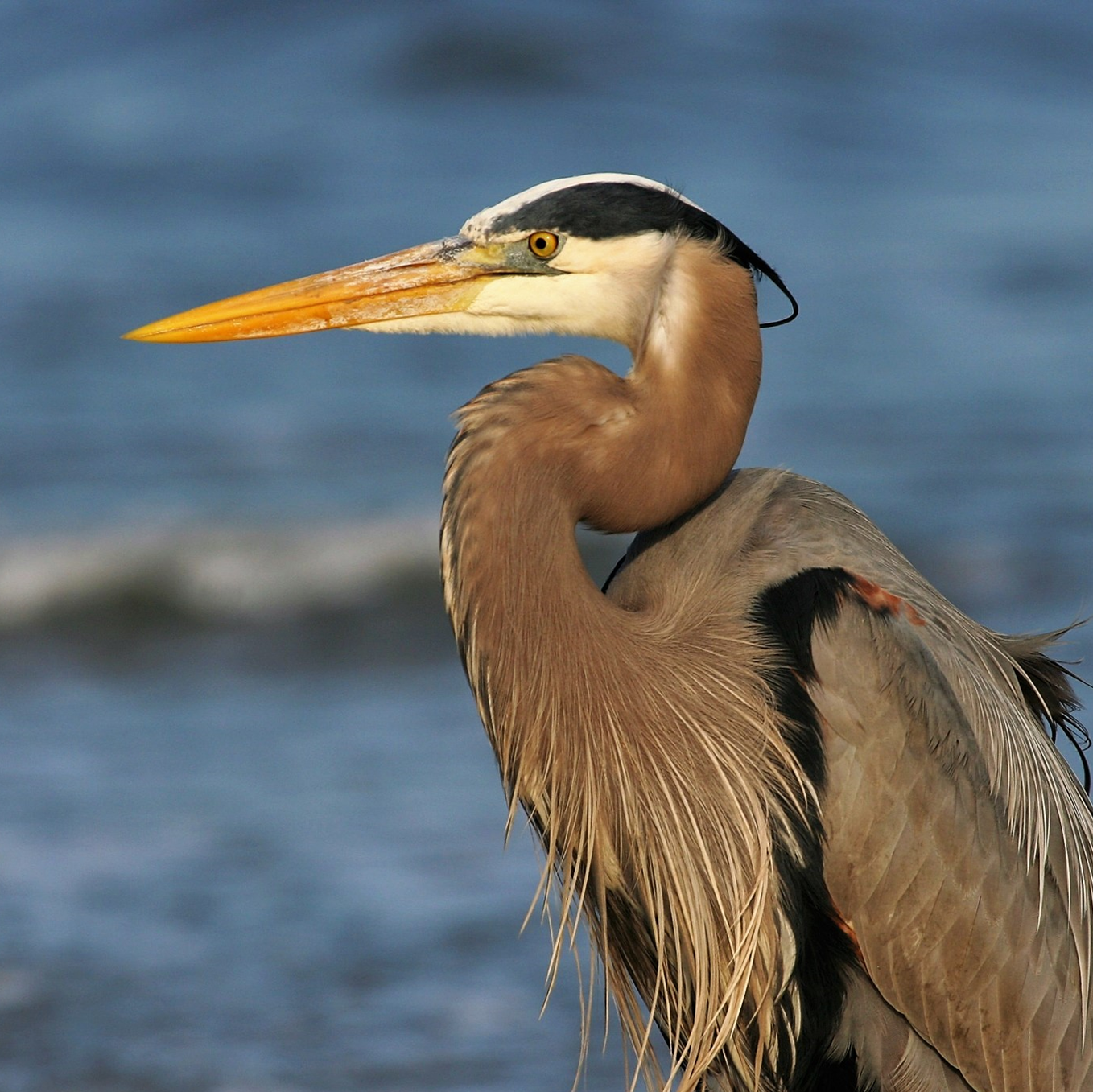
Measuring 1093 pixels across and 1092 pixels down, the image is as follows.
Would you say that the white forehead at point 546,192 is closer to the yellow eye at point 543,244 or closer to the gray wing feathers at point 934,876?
the yellow eye at point 543,244

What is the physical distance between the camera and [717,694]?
119 inches

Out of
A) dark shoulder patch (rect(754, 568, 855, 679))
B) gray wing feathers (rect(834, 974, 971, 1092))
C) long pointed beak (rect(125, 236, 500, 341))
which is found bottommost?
gray wing feathers (rect(834, 974, 971, 1092))

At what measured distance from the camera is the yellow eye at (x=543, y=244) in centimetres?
297

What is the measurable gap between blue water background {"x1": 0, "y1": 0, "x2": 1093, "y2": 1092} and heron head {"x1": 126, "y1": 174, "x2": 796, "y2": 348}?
7.60 feet

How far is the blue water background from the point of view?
5.10 metres

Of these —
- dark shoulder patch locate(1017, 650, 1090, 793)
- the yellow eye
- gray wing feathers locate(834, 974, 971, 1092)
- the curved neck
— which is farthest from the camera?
dark shoulder patch locate(1017, 650, 1090, 793)

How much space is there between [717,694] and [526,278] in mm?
821

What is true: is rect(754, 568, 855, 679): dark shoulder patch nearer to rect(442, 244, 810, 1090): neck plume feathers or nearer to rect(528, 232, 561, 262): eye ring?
rect(442, 244, 810, 1090): neck plume feathers

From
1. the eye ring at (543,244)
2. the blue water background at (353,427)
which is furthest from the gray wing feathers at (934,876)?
the blue water background at (353,427)

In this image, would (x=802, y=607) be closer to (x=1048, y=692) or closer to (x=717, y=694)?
(x=717, y=694)

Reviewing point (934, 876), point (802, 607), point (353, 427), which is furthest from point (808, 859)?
point (353, 427)

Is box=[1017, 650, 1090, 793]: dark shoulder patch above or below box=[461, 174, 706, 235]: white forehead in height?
below

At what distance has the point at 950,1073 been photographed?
10.6 ft

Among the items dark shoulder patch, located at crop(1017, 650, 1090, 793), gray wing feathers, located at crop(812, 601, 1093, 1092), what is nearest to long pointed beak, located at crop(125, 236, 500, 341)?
gray wing feathers, located at crop(812, 601, 1093, 1092)
